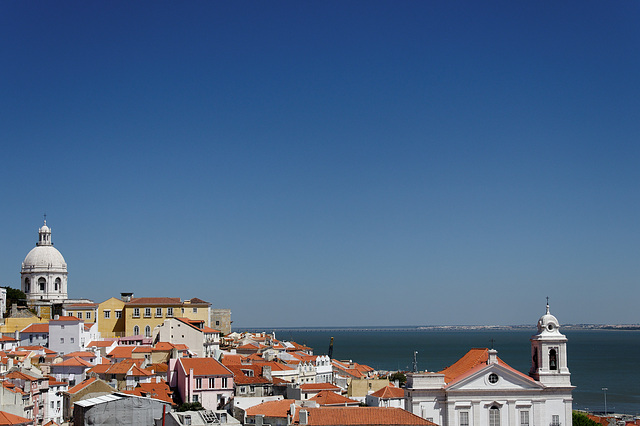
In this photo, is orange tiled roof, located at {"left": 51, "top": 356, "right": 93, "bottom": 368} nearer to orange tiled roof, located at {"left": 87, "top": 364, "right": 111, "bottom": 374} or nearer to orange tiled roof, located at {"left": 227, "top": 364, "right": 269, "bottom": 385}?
orange tiled roof, located at {"left": 87, "top": 364, "right": 111, "bottom": 374}

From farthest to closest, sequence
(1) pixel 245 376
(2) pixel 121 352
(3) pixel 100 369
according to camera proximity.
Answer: (2) pixel 121 352
(3) pixel 100 369
(1) pixel 245 376

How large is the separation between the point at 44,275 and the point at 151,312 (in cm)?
2658

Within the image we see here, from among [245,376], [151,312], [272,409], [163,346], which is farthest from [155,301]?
[272,409]

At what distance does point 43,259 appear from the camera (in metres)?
88.0

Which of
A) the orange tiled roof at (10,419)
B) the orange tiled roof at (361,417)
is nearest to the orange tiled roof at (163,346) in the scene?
the orange tiled roof at (10,419)

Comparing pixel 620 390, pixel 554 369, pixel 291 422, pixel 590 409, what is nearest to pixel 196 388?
pixel 291 422

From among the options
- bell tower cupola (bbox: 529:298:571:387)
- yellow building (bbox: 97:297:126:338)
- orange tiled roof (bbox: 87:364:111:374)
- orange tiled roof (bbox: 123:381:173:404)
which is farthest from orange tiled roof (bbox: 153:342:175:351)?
bell tower cupola (bbox: 529:298:571:387)

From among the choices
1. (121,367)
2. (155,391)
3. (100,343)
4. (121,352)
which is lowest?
(155,391)

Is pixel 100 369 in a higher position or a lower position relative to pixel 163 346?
lower

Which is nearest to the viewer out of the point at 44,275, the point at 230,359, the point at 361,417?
the point at 361,417

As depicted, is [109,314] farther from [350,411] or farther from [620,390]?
[620,390]

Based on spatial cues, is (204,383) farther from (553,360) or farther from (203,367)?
(553,360)

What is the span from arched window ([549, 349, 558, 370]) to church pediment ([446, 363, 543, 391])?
57.3 inches

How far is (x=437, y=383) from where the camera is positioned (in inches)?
1479
